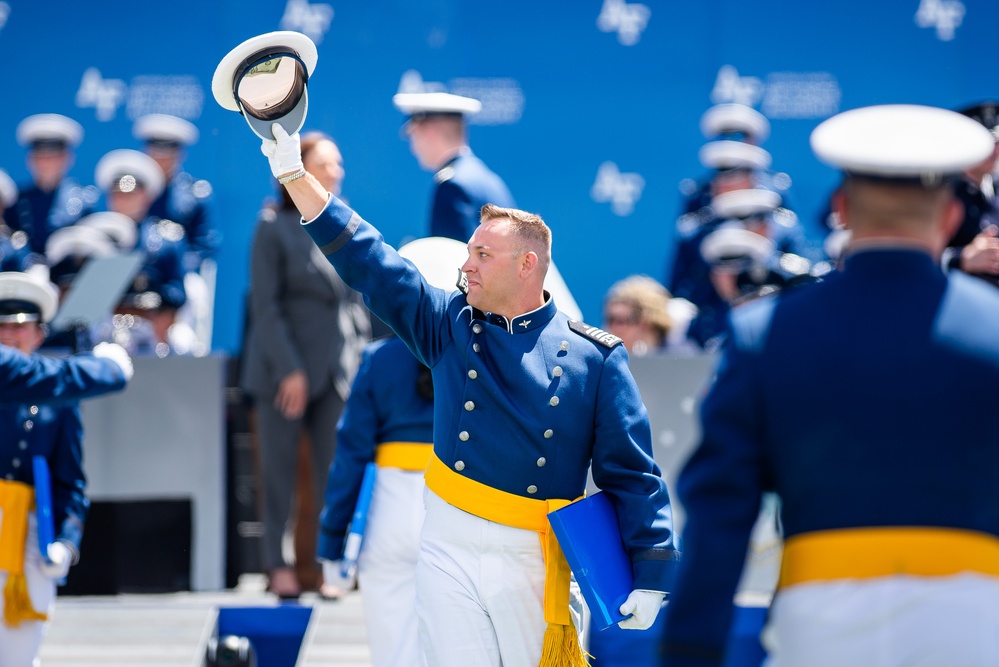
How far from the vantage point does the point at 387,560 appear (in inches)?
224

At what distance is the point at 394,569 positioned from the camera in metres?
5.68

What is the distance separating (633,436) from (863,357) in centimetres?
159

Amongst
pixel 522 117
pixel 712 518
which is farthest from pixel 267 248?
pixel 712 518

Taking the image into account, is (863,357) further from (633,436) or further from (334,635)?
(334,635)

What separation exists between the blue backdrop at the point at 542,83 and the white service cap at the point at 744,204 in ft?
3.53

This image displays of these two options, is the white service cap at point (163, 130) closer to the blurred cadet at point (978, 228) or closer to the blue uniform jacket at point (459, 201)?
the blue uniform jacket at point (459, 201)

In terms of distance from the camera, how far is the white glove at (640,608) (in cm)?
428

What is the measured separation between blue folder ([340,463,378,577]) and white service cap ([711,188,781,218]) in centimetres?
339

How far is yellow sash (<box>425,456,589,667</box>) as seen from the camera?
4.30 m

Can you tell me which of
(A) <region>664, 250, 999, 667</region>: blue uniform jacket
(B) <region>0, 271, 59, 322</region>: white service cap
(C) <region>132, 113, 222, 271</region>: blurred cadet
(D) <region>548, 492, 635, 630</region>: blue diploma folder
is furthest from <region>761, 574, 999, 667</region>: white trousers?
(C) <region>132, 113, 222, 271</region>: blurred cadet

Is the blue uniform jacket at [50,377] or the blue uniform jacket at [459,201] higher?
the blue uniform jacket at [459,201]

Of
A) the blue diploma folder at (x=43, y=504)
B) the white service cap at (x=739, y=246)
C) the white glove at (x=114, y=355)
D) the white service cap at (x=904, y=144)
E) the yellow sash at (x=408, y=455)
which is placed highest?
the white service cap at (x=739, y=246)

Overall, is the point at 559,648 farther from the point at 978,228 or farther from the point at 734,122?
the point at 734,122

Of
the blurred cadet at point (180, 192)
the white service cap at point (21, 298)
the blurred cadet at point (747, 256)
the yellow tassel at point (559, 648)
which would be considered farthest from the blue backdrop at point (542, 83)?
the yellow tassel at point (559, 648)
